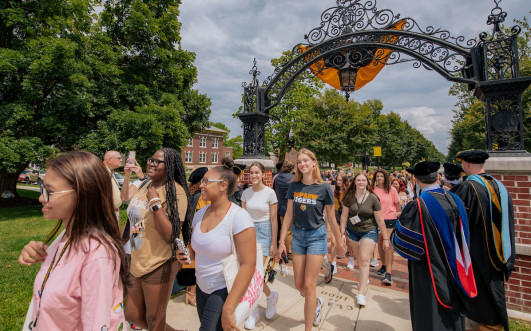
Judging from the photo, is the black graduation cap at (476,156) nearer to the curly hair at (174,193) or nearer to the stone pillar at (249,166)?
the curly hair at (174,193)

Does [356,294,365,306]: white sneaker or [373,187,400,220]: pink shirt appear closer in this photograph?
[356,294,365,306]: white sneaker

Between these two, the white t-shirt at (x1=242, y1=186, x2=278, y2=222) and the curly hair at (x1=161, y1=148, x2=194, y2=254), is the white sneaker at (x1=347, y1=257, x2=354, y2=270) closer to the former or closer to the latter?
the white t-shirt at (x1=242, y1=186, x2=278, y2=222)

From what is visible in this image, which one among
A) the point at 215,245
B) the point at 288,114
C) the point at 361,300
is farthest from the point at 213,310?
the point at 288,114

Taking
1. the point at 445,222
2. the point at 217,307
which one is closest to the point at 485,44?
the point at 445,222

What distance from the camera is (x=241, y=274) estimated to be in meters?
1.92

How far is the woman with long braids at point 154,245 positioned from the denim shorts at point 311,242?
1.47 metres

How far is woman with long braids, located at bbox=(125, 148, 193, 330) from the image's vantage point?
240 cm

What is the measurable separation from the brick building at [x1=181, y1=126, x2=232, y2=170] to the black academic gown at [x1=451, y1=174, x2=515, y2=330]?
50894 mm

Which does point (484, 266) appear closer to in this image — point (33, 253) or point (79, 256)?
point (79, 256)

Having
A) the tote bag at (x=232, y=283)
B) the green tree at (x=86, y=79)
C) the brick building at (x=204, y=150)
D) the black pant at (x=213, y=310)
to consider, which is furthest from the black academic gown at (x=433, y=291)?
the brick building at (x=204, y=150)

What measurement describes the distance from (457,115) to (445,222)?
3314 centimetres

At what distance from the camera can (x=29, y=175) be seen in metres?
30.2

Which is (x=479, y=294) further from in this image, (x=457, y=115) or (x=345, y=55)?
(x=457, y=115)

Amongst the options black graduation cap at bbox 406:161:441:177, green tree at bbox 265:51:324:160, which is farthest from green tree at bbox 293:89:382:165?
black graduation cap at bbox 406:161:441:177
